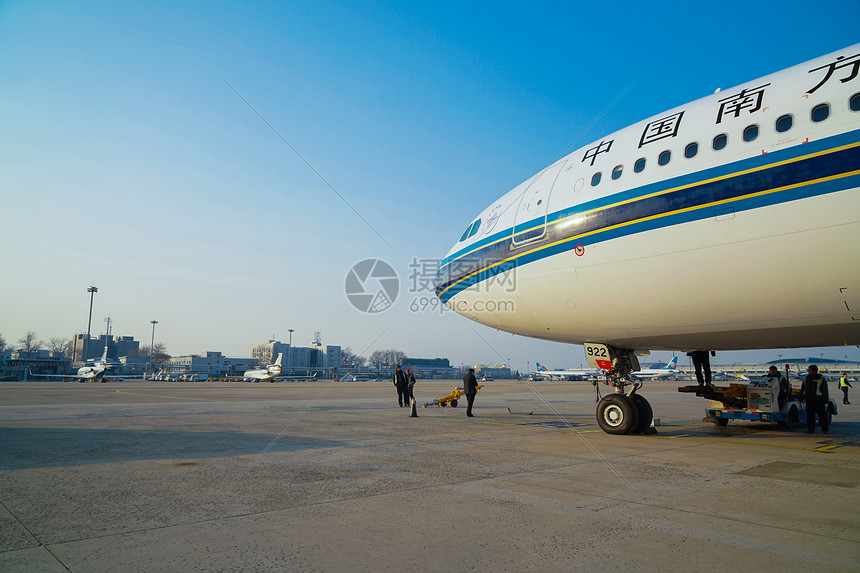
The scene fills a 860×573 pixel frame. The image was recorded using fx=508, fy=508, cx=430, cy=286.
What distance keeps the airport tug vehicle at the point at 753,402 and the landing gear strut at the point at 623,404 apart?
1335mm

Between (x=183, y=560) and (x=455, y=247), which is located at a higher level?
(x=455, y=247)

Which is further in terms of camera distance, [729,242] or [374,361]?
[374,361]

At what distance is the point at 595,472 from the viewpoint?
22.3 ft

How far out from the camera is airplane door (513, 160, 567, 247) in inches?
406

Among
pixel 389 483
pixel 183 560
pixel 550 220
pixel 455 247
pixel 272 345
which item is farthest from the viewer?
pixel 272 345

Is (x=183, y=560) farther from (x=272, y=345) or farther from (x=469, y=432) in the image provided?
(x=272, y=345)

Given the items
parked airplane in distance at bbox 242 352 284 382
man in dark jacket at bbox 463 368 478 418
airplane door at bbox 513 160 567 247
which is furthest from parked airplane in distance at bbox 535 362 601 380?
airplane door at bbox 513 160 567 247

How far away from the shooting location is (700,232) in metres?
7.52

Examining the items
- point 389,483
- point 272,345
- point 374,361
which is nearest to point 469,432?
point 389,483

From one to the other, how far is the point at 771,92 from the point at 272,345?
16543 centimetres

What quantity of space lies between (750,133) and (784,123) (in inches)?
16.4

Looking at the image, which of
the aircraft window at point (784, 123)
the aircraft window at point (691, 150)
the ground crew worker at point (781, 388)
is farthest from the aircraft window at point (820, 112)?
the ground crew worker at point (781, 388)

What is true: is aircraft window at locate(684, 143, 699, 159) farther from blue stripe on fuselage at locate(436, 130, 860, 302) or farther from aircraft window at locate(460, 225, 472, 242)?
aircraft window at locate(460, 225, 472, 242)

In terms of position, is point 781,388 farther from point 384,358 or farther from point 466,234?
point 384,358
